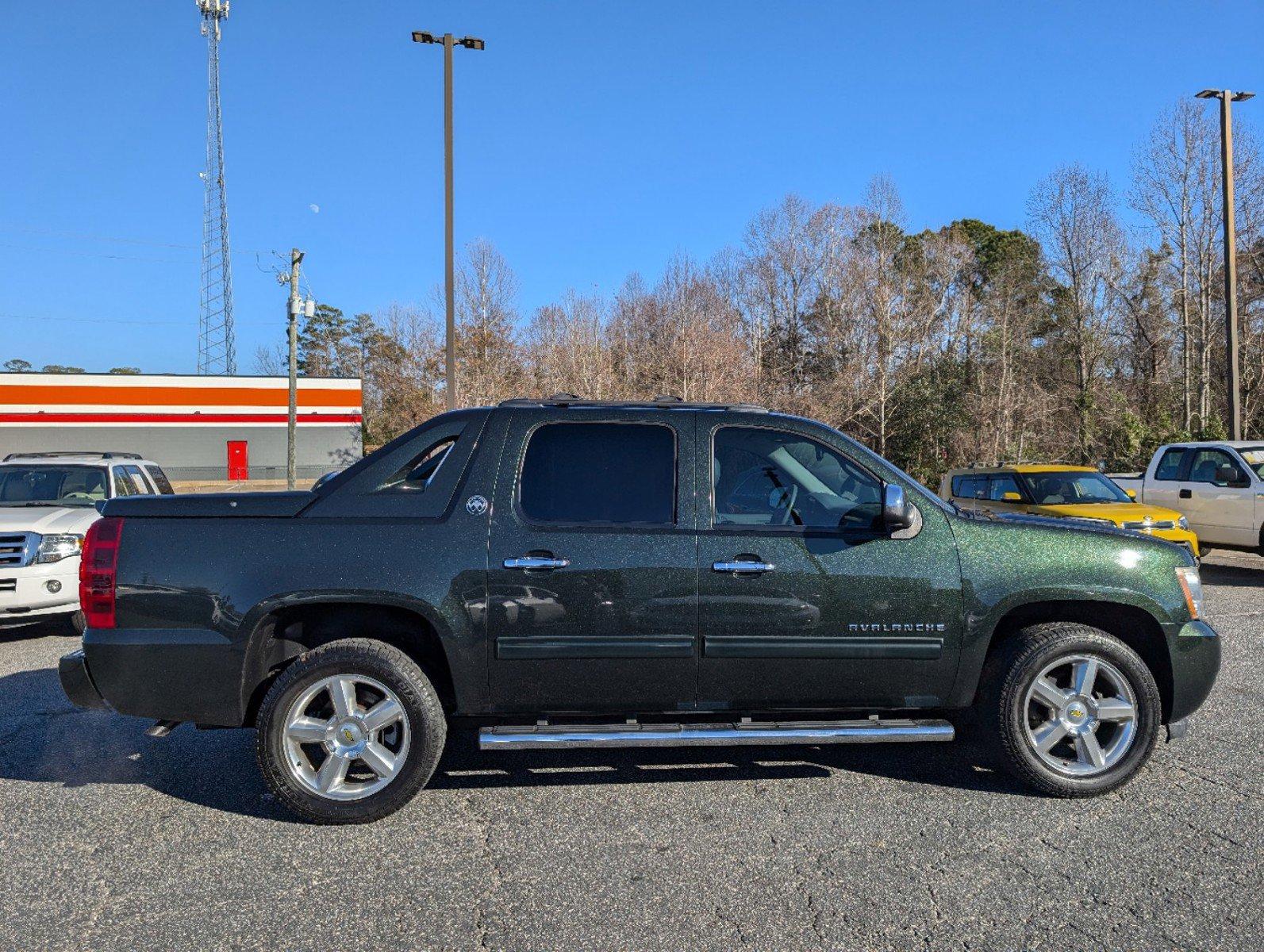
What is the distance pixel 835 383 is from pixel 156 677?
32.0 metres

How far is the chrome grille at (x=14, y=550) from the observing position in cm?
788

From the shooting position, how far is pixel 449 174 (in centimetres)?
1744

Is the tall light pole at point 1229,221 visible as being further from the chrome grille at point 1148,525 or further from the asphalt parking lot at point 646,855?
the asphalt parking lot at point 646,855

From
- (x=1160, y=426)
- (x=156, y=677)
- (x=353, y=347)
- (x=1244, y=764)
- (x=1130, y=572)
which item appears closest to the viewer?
(x=156, y=677)

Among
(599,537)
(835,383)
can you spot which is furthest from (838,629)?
(835,383)

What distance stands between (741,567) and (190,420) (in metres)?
47.5

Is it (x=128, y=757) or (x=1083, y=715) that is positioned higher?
(x=1083, y=715)

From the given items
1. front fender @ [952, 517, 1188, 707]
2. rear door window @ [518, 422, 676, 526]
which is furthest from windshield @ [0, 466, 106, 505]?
front fender @ [952, 517, 1188, 707]

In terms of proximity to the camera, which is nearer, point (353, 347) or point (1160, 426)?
point (1160, 426)

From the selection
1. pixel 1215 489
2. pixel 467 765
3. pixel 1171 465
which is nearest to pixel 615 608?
pixel 467 765

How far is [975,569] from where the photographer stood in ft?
14.0

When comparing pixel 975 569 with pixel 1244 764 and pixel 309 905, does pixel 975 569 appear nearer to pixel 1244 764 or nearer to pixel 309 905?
pixel 1244 764

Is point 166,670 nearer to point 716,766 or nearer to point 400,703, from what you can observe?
point 400,703

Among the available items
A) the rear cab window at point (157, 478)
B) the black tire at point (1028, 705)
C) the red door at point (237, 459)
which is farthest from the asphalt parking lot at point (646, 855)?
the red door at point (237, 459)
